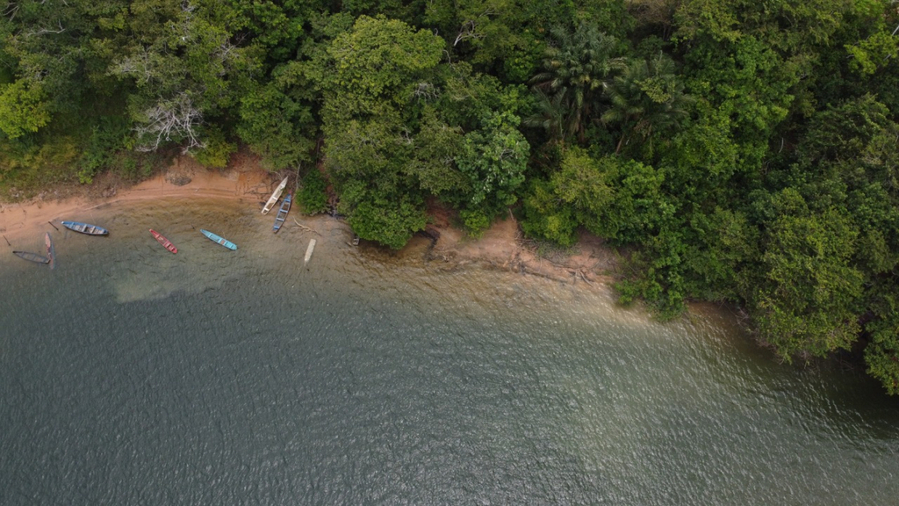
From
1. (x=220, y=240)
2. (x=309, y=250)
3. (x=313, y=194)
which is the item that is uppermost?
(x=313, y=194)

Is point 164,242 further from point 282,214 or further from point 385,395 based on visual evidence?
point 385,395

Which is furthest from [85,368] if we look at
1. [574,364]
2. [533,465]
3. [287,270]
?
[574,364]

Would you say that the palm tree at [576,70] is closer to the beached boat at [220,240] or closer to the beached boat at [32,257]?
the beached boat at [220,240]

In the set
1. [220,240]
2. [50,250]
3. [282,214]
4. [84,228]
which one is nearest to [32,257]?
[50,250]

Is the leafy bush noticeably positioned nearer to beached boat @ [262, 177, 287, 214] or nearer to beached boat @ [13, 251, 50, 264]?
beached boat @ [262, 177, 287, 214]

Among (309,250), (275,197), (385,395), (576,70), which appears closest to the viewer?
(576,70)

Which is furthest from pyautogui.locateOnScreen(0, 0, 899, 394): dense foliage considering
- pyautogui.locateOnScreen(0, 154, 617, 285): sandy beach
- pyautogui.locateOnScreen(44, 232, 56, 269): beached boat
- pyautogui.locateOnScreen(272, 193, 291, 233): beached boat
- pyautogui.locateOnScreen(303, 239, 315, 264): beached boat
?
pyautogui.locateOnScreen(44, 232, 56, 269): beached boat
